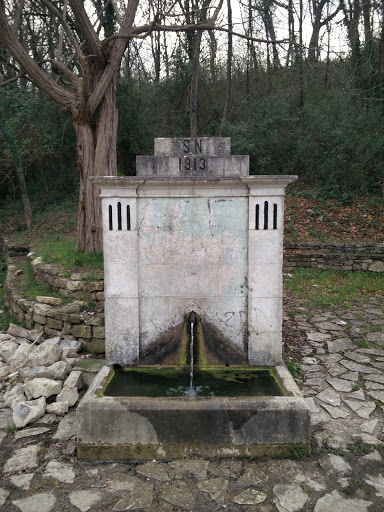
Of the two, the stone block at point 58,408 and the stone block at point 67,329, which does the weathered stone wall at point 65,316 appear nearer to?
the stone block at point 67,329

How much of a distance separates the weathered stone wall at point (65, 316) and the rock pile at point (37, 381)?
1.66 ft

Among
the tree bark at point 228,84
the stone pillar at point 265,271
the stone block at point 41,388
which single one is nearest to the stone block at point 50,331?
the stone block at point 41,388

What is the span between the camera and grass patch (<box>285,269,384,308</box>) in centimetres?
787

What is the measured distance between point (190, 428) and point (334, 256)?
7845mm

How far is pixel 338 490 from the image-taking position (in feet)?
9.59

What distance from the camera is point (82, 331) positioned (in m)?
6.00

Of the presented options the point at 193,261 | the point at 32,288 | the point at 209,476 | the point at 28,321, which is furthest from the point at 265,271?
the point at 32,288

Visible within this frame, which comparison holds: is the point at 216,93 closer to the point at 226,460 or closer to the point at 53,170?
the point at 53,170

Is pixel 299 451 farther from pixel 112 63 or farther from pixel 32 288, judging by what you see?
pixel 112 63

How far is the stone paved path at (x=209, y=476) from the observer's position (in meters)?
2.81

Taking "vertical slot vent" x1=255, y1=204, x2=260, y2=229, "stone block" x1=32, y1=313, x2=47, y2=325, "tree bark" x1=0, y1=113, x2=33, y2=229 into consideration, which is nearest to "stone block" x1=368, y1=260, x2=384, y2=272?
"vertical slot vent" x1=255, y1=204, x2=260, y2=229

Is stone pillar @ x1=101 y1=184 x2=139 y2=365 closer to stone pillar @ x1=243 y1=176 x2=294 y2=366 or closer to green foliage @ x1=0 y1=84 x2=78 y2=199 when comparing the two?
stone pillar @ x1=243 y1=176 x2=294 y2=366

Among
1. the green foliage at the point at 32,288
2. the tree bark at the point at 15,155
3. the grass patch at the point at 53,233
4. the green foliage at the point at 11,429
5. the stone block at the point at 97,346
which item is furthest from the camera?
the tree bark at the point at 15,155

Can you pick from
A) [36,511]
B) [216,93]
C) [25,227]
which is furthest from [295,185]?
[36,511]
